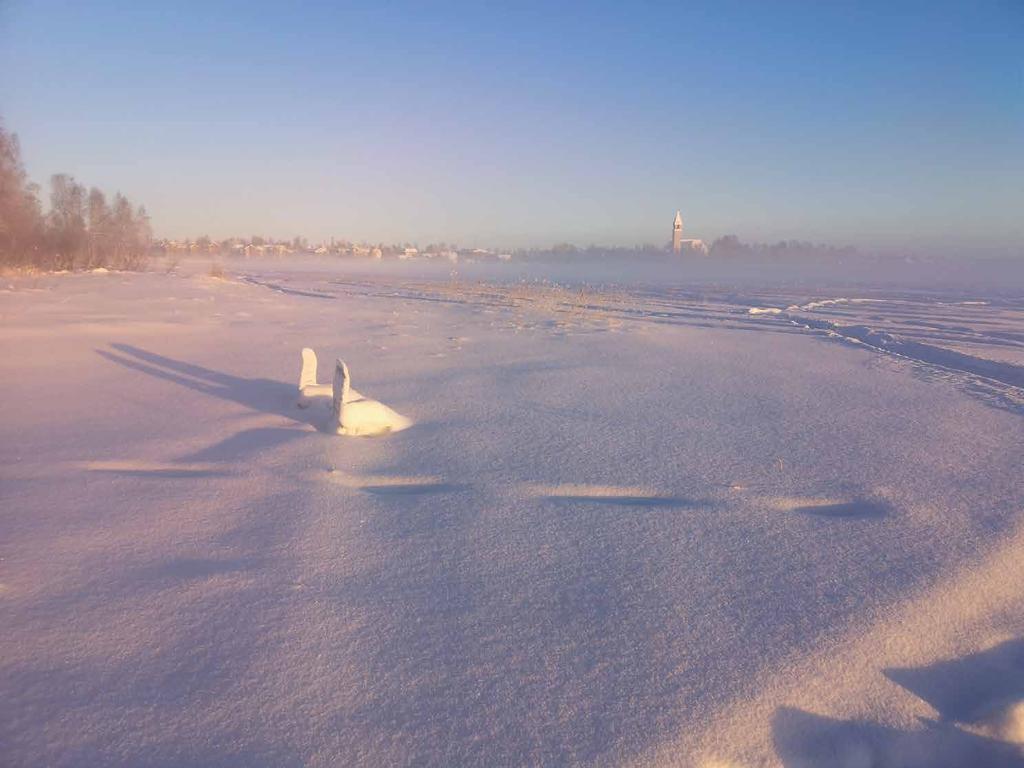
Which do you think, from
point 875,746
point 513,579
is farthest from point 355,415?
point 875,746

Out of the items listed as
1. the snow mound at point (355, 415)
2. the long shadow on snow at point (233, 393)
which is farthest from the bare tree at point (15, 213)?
the snow mound at point (355, 415)

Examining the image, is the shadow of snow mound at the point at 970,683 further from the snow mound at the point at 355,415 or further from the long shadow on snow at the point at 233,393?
the long shadow on snow at the point at 233,393

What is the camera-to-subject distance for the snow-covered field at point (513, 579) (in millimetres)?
1991

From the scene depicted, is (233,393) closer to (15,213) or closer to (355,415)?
(355,415)

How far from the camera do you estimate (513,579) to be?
9.27 feet

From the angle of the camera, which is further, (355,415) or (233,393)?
(233,393)

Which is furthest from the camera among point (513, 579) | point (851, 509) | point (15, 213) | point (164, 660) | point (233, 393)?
point (15, 213)

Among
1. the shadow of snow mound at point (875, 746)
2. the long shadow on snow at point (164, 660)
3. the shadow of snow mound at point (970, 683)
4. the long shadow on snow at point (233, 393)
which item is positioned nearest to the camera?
the long shadow on snow at point (164, 660)

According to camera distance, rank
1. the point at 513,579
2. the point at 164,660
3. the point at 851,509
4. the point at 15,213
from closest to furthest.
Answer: the point at 164,660 < the point at 513,579 < the point at 851,509 < the point at 15,213

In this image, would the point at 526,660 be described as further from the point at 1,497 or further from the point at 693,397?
the point at 693,397

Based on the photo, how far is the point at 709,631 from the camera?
245 centimetres

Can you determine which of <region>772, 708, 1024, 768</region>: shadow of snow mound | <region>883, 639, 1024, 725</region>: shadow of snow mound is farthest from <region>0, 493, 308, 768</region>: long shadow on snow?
<region>883, 639, 1024, 725</region>: shadow of snow mound

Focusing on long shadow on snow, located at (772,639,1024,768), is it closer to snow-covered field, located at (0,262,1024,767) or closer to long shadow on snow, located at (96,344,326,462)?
snow-covered field, located at (0,262,1024,767)

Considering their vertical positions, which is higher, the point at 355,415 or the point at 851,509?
the point at 355,415
